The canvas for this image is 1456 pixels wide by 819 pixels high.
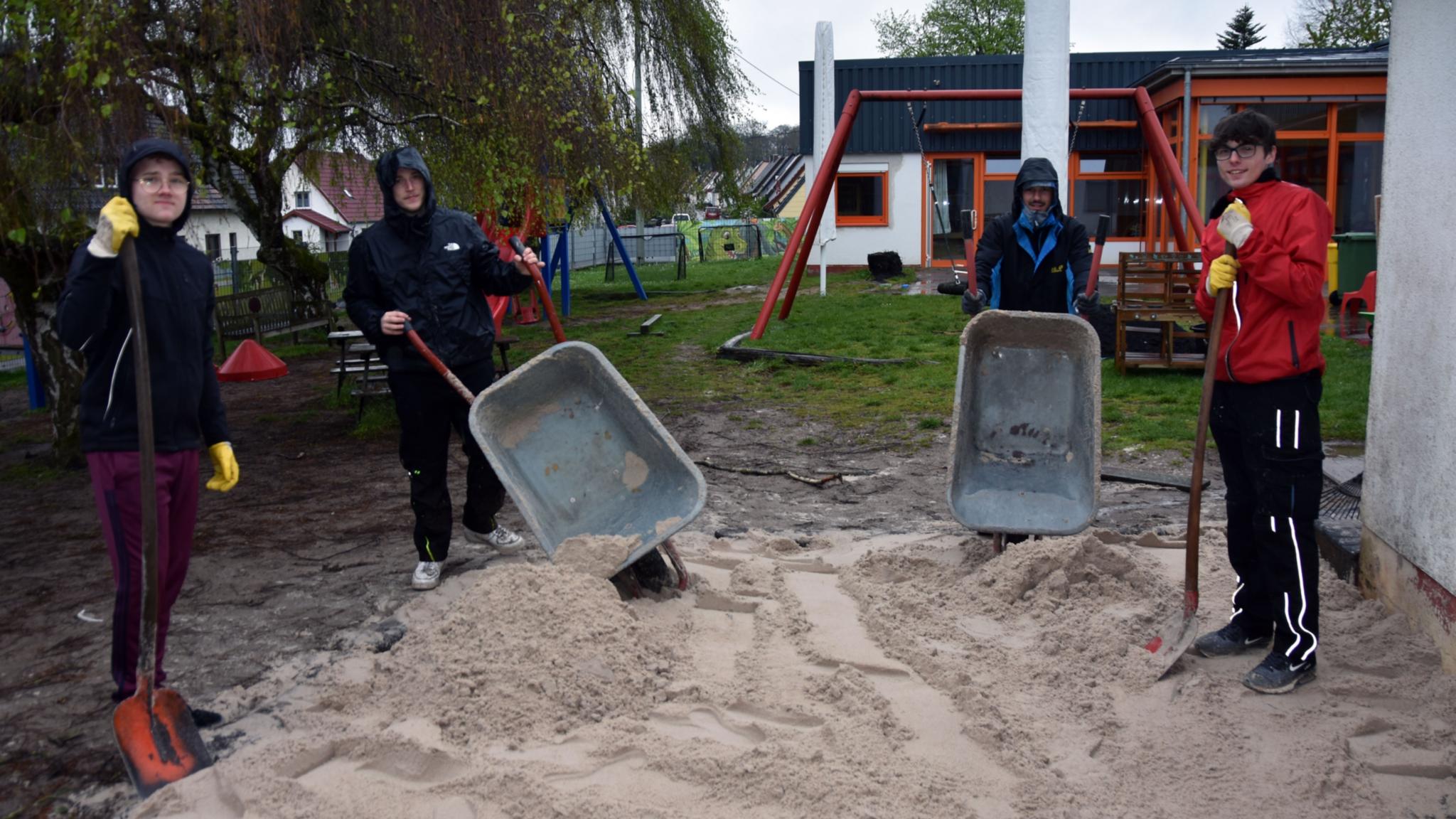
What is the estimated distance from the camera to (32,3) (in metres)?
5.36

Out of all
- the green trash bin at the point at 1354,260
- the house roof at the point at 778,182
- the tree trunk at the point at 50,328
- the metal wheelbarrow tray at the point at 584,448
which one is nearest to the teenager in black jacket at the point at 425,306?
the metal wheelbarrow tray at the point at 584,448

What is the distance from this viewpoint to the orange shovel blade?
304cm

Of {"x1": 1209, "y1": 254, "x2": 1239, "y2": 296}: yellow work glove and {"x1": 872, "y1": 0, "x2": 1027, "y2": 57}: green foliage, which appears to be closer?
{"x1": 1209, "y1": 254, "x2": 1239, "y2": 296}: yellow work glove

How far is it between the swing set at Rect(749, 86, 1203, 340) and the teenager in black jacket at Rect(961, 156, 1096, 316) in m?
3.99

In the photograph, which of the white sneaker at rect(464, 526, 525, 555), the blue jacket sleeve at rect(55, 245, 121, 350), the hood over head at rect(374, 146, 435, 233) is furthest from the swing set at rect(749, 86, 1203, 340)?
the blue jacket sleeve at rect(55, 245, 121, 350)

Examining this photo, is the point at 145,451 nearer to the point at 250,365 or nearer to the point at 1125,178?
the point at 250,365

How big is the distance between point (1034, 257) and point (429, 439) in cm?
278

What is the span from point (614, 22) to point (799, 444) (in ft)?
28.3

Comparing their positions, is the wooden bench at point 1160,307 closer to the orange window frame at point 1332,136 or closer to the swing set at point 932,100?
the swing set at point 932,100

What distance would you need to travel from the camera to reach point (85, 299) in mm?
3113

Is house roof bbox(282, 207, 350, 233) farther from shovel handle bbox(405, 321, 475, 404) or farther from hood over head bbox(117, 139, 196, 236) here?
hood over head bbox(117, 139, 196, 236)

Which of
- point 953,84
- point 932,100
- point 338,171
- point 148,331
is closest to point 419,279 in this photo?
point 148,331

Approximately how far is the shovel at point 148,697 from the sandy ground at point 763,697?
9 cm

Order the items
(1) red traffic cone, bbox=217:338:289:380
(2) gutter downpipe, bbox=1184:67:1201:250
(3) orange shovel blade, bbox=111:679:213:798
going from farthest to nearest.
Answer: (2) gutter downpipe, bbox=1184:67:1201:250, (1) red traffic cone, bbox=217:338:289:380, (3) orange shovel blade, bbox=111:679:213:798
